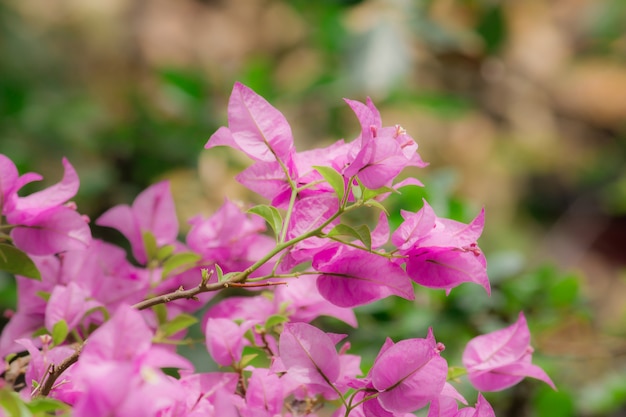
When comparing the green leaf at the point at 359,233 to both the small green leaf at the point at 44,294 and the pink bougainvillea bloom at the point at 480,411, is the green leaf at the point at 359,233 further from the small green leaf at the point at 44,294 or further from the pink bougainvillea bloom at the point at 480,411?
the small green leaf at the point at 44,294

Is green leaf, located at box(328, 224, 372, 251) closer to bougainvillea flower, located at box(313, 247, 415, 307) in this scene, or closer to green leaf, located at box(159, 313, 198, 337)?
bougainvillea flower, located at box(313, 247, 415, 307)

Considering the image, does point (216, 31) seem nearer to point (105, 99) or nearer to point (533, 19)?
point (105, 99)

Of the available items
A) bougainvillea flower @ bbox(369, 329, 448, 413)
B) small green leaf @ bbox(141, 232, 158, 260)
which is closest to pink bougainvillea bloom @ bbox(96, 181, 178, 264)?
small green leaf @ bbox(141, 232, 158, 260)

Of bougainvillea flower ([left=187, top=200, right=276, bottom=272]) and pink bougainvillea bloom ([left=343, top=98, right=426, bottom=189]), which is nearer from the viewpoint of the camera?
pink bougainvillea bloom ([left=343, top=98, right=426, bottom=189])

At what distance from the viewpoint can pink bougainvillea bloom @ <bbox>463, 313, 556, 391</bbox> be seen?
1.52 ft

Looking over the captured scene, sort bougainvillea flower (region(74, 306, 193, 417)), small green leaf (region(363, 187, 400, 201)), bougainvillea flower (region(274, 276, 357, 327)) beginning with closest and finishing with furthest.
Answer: bougainvillea flower (region(74, 306, 193, 417))
small green leaf (region(363, 187, 400, 201))
bougainvillea flower (region(274, 276, 357, 327))

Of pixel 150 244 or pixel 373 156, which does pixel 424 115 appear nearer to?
pixel 150 244

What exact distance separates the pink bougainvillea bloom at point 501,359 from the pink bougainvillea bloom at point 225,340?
Answer: 5.6 inches

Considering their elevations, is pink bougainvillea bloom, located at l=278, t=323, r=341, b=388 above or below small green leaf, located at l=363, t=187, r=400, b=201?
below

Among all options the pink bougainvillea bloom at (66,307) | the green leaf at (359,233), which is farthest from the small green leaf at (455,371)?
the pink bougainvillea bloom at (66,307)

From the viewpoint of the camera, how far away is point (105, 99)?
2531 millimetres

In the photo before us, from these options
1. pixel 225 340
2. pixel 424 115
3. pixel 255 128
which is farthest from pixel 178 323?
pixel 424 115

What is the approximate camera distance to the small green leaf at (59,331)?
16.9 inches

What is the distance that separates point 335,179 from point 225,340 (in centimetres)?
13
